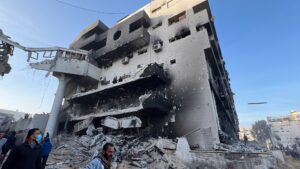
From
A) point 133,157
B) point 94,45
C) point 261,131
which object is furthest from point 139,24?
point 261,131

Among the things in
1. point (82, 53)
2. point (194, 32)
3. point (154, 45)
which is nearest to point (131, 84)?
point (154, 45)

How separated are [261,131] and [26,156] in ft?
257

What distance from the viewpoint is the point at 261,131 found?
207ft

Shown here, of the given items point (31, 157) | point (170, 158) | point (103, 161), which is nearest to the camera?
point (103, 161)

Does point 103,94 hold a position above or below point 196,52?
below

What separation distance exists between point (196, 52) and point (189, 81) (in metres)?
3.17

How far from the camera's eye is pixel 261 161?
8.03 metres

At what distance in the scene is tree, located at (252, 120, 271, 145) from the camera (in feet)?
199

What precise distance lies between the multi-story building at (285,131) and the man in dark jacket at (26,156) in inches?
2564

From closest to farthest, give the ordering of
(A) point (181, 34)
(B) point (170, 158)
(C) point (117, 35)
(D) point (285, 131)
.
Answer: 1. (B) point (170, 158)
2. (A) point (181, 34)
3. (C) point (117, 35)
4. (D) point (285, 131)

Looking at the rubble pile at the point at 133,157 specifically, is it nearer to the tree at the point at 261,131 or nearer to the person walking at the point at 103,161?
the person walking at the point at 103,161

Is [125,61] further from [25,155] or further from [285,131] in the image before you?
[285,131]

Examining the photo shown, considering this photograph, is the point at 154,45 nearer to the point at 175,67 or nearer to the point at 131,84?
the point at 175,67

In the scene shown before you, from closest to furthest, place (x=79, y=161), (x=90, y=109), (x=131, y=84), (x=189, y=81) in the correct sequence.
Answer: (x=79, y=161) < (x=189, y=81) < (x=131, y=84) < (x=90, y=109)
